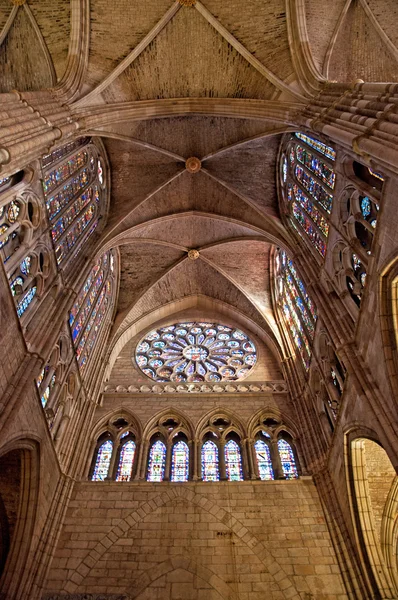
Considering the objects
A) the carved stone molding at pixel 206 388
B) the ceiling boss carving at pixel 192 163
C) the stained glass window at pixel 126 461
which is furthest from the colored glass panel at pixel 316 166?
the stained glass window at pixel 126 461


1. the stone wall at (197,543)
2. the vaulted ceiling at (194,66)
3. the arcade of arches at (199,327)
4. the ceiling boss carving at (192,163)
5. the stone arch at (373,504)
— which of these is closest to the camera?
the stone arch at (373,504)

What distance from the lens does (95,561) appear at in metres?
7.79

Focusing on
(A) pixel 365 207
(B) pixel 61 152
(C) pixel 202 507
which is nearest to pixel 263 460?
(C) pixel 202 507

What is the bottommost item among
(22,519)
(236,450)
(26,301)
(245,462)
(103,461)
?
(22,519)

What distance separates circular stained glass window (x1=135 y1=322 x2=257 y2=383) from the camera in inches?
539

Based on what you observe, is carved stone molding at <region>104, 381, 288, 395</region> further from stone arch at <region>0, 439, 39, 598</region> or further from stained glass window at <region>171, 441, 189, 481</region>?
stone arch at <region>0, 439, 39, 598</region>

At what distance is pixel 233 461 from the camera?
10.2 m

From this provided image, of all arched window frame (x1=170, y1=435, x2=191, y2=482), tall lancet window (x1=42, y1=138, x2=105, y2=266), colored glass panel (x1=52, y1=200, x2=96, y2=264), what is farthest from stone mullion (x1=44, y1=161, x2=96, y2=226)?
arched window frame (x1=170, y1=435, x2=191, y2=482)

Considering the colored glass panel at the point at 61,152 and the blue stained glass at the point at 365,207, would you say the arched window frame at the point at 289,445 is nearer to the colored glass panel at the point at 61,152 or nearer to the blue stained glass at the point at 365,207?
the blue stained glass at the point at 365,207

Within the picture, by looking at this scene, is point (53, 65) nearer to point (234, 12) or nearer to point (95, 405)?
point (234, 12)

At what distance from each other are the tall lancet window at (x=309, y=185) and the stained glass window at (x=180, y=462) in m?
6.09

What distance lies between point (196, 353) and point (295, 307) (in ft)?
13.4

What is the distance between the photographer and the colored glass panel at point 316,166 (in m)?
9.62

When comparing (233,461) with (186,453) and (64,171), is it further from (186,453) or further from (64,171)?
(64,171)
